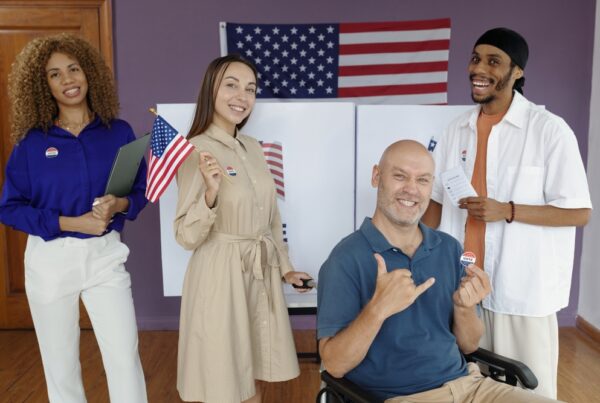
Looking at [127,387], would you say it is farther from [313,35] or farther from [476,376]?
[313,35]

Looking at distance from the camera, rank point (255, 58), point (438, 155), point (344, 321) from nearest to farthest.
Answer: point (344, 321)
point (438, 155)
point (255, 58)

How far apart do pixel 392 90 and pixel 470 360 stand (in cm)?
221

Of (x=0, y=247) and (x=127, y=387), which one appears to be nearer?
(x=127, y=387)

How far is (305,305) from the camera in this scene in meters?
3.00

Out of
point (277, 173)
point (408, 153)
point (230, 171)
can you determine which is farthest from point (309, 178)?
point (408, 153)

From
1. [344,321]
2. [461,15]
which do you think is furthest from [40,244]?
[461,15]

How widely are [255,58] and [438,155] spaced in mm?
1676

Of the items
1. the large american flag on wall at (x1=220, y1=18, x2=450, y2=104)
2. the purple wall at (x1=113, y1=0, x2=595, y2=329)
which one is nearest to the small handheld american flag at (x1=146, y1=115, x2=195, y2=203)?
the large american flag on wall at (x1=220, y1=18, x2=450, y2=104)

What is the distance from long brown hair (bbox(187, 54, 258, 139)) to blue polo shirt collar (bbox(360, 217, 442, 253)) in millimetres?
804

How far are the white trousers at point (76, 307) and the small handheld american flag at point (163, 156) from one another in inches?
10.4

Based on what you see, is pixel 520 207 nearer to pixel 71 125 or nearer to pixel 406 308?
pixel 406 308

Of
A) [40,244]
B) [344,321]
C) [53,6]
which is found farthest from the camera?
[53,6]

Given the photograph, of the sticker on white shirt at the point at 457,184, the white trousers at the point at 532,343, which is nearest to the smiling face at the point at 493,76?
the sticker on white shirt at the point at 457,184

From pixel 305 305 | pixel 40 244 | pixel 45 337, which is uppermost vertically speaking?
pixel 40 244
